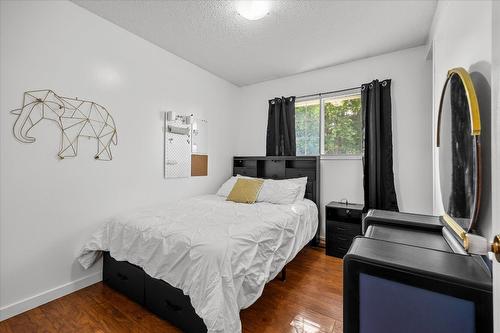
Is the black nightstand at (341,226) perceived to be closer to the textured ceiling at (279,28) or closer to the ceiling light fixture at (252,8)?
the textured ceiling at (279,28)

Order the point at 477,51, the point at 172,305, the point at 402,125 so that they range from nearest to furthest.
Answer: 1. the point at 477,51
2. the point at 172,305
3. the point at 402,125

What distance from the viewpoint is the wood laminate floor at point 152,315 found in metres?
1.65

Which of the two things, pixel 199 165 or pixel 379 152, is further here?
pixel 199 165

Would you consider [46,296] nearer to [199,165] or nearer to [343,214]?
[199,165]

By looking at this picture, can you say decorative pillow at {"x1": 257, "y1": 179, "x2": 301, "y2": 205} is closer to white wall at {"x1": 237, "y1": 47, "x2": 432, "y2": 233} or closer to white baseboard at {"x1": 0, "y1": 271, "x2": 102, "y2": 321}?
white wall at {"x1": 237, "y1": 47, "x2": 432, "y2": 233}

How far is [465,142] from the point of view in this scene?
1.07 metres

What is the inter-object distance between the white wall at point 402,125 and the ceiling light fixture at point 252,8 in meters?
1.64

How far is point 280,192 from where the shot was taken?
3027 mm

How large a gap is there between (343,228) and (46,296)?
9.98 feet

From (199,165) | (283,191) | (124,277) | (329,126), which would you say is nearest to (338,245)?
(283,191)

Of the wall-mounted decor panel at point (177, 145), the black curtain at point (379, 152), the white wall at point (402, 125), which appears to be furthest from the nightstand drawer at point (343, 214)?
the wall-mounted decor panel at point (177, 145)

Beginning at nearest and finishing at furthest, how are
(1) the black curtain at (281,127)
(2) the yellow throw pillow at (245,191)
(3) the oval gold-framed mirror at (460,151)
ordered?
1. (3) the oval gold-framed mirror at (460,151)
2. (2) the yellow throw pillow at (245,191)
3. (1) the black curtain at (281,127)

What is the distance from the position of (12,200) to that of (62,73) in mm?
1106

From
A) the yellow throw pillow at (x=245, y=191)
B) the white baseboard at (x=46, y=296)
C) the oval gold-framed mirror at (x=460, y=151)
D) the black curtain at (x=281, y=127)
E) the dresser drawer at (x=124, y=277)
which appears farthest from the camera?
the black curtain at (x=281, y=127)
